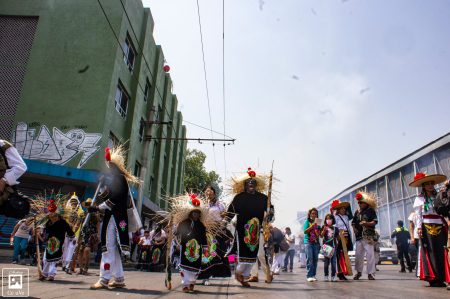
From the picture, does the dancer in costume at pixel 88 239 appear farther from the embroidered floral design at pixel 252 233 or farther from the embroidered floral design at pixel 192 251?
the embroidered floral design at pixel 252 233

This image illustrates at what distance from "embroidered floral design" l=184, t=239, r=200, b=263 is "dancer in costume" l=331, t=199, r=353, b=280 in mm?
4857

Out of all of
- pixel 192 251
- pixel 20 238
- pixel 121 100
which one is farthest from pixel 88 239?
pixel 121 100

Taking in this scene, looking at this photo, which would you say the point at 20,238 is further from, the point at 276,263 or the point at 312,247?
the point at 312,247

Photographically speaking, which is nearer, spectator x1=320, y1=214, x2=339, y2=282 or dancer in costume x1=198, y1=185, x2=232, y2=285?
dancer in costume x1=198, y1=185, x2=232, y2=285

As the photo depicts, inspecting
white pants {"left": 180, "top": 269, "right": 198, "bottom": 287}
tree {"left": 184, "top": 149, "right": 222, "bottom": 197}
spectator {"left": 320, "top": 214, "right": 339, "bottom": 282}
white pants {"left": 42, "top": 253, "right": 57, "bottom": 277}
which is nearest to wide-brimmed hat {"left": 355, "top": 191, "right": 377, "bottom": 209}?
spectator {"left": 320, "top": 214, "right": 339, "bottom": 282}

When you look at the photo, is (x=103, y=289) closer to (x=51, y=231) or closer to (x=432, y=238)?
(x=51, y=231)

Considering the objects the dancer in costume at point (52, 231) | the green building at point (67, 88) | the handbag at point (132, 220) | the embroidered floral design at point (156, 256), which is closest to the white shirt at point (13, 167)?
the handbag at point (132, 220)

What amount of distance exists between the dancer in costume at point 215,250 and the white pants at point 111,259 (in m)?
1.55

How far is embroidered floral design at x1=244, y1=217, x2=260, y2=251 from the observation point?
7.39m

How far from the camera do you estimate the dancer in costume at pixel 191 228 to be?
648 cm

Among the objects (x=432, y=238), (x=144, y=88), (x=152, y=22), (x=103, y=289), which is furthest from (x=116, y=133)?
(x=432, y=238)

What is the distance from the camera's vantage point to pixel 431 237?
718 cm

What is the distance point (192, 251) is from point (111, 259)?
1389 mm

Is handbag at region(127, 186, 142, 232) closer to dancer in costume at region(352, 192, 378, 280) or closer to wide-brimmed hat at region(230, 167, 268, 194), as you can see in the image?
wide-brimmed hat at region(230, 167, 268, 194)
